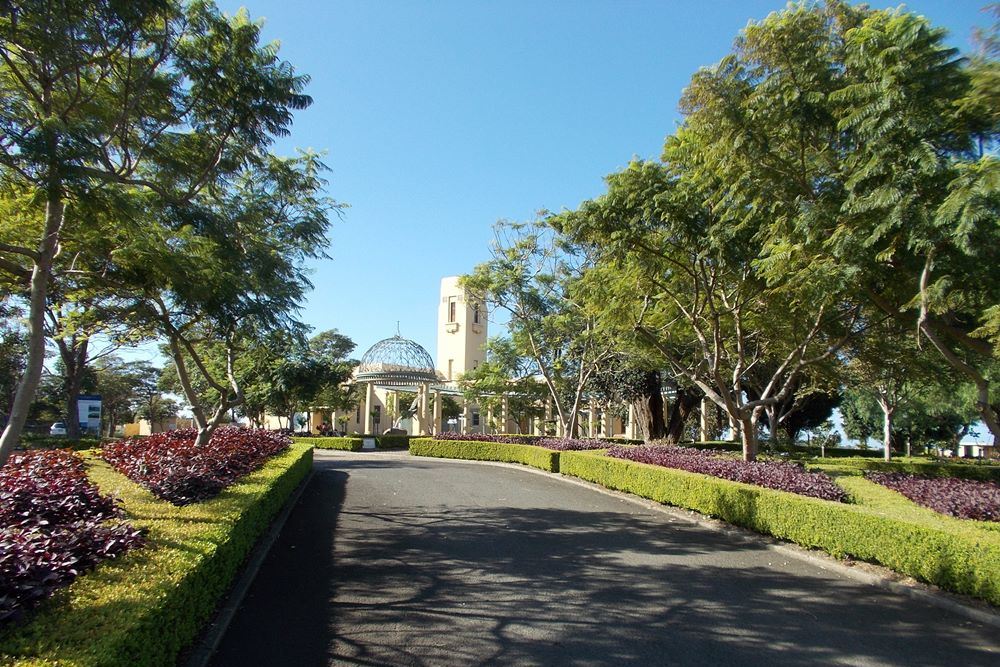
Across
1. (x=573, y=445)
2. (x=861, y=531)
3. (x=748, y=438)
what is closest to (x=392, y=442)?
(x=573, y=445)

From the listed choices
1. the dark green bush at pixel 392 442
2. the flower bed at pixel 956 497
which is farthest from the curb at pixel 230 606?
the dark green bush at pixel 392 442

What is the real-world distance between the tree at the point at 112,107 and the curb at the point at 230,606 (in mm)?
2420

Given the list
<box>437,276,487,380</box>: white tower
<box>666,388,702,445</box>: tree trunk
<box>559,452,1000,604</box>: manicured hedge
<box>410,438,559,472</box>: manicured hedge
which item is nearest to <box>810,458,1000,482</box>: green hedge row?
<box>410,438,559,472</box>: manicured hedge

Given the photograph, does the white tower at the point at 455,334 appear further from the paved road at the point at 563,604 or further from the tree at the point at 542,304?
the paved road at the point at 563,604

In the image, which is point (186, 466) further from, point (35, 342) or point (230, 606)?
point (230, 606)

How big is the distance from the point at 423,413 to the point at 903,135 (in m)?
31.0

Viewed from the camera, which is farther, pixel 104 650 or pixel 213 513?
pixel 213 513

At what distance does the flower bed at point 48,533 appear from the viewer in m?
3.91

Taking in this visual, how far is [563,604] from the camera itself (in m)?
6.10

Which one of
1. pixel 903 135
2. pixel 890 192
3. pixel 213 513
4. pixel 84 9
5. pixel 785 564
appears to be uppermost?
pixel 84 9

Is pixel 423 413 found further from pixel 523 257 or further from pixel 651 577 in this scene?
pixel 651 577

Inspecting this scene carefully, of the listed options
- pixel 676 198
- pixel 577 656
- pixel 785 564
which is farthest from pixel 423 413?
pixel 577 656

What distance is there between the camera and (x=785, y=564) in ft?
26.5

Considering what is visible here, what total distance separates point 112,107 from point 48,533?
5.16 metres
